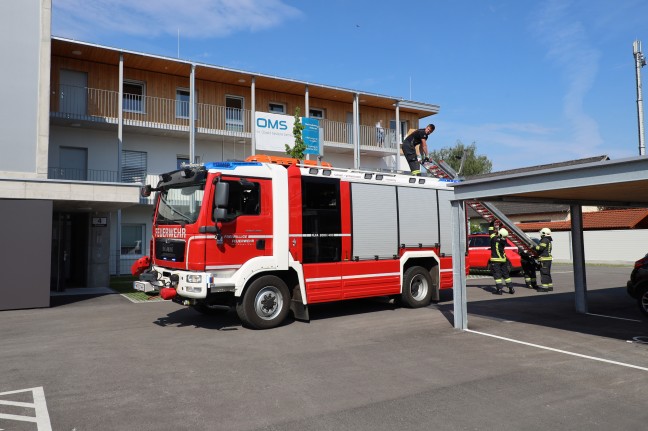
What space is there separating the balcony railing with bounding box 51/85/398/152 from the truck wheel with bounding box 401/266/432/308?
43.2 feet

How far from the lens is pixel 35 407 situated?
482 cm

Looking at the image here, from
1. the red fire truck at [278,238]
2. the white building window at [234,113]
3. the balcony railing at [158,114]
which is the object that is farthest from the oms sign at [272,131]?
the red fire truck at [278,238]

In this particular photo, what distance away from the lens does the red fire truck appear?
26.7 feet

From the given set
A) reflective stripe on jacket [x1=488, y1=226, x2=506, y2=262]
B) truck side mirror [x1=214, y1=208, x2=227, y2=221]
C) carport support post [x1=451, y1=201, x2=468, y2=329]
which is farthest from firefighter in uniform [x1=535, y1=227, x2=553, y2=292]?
truck side mirror [x1=214, y1=208, x2=227, y2=221]

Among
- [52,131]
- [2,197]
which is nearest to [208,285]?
[2,197]

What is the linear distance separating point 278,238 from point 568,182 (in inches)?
190

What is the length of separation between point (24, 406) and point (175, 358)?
2113 millimetres

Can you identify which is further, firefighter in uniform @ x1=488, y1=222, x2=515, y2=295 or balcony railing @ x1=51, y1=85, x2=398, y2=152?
A: balcony railing @ x1=51, y1=85, x2=398, y2=152

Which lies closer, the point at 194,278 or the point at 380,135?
the point at 194,278

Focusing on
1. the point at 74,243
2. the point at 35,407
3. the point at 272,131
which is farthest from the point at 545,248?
the point at 74,243

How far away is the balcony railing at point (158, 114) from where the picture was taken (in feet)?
63.5

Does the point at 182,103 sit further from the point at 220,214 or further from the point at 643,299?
the point at 643,299

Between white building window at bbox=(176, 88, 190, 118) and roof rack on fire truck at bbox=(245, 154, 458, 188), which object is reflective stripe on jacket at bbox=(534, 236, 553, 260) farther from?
white building window at bbox=(176, 88, 190, 118)

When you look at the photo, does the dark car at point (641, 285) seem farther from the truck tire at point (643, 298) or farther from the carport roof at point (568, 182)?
the carport roof at point (568, 182)
